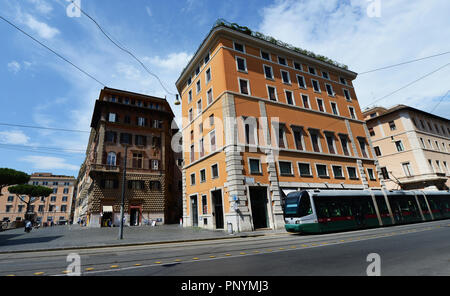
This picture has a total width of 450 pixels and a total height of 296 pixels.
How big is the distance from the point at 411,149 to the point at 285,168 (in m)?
26.8

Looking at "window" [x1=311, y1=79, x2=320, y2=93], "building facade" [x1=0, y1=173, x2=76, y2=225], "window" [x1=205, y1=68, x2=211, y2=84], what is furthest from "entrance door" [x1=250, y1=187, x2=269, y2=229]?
"building facade" [x1=0, y1=173, x2=76, y2=225]

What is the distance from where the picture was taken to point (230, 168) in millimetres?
20859

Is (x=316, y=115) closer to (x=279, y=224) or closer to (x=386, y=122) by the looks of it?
(x=279, y=224)

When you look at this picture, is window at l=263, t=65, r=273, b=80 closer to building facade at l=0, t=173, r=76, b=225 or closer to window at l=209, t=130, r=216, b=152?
window at l=209, t=130, r=216, b=152

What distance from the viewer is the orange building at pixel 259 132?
21.5 meters

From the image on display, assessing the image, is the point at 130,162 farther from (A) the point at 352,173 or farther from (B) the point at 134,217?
(A) the point at 352,173

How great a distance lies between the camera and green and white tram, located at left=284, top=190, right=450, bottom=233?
15672 mm

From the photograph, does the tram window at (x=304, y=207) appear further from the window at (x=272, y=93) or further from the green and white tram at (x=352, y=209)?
the window at (x=272, y=93)

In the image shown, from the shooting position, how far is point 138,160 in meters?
37.0

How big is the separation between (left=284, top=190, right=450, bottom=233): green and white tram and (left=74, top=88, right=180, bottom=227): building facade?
82.7ft
